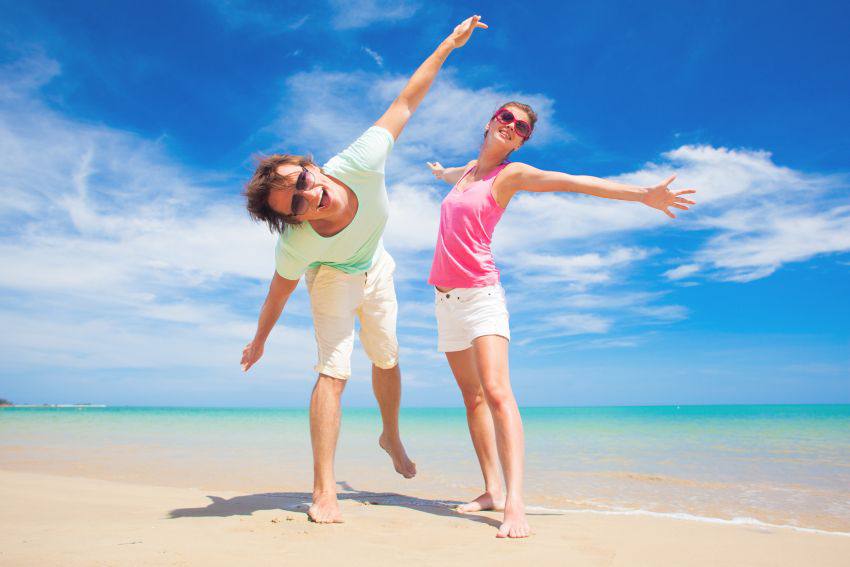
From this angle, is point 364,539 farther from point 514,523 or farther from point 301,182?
point 301,182

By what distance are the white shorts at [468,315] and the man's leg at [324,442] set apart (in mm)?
823

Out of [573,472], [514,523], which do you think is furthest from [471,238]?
[573,472]

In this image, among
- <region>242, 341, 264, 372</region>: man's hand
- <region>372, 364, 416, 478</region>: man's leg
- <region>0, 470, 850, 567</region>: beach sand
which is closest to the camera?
<region>0, 470, 850, 567</region>: beach sand

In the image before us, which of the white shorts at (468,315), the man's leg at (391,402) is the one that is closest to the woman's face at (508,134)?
the white shorts at (468,315)

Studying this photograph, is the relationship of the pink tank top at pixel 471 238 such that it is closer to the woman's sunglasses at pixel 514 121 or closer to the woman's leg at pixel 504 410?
the woman's sunglasses at pixel 514 121

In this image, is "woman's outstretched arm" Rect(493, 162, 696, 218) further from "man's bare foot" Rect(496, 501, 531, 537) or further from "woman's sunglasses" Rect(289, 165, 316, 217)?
"man's bare foot" Rect(496, 501, 531, 537)

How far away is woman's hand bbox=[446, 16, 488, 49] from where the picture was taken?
3654 mm

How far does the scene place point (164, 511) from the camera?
361 cm

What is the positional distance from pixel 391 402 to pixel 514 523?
164 cm

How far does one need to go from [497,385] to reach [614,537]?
1.04 meters

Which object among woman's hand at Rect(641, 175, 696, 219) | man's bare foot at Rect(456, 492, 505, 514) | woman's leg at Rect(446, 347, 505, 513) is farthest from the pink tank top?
man's bare foot at Rect(456, 492, 505, 514)

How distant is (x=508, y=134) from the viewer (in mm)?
3793

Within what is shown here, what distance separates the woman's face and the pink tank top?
0.21 meters

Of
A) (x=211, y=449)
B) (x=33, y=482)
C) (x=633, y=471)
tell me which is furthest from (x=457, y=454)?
(x=33, y=482)
